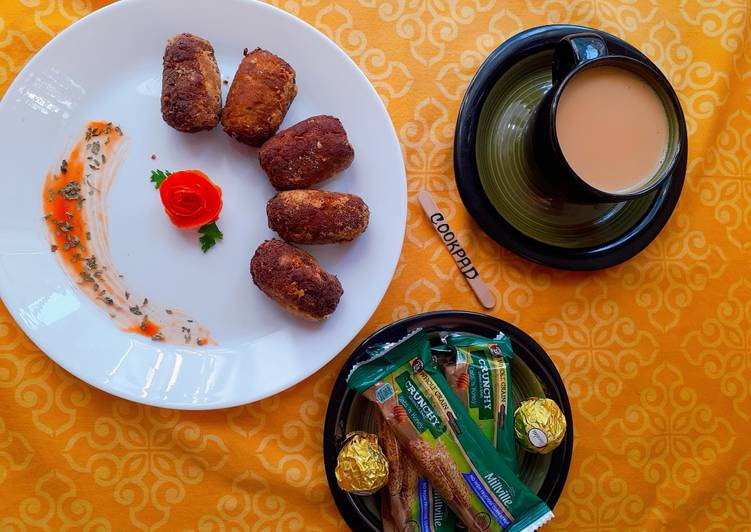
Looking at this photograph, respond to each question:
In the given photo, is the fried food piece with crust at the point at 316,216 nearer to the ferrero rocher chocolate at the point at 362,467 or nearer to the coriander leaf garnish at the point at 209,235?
the coriander leaf garnish at the point at 209,235

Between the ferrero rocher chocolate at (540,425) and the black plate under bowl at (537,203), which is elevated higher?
the black plate under bowl at (537,203)

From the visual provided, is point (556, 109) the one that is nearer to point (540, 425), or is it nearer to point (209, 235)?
point (540, 425)

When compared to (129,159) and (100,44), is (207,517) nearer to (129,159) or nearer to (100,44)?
(129,159)

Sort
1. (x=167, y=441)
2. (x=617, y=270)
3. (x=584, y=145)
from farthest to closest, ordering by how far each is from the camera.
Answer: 1. (x=617, y=270)
2. (x=167, y=441)
3. (x=584, y=145)

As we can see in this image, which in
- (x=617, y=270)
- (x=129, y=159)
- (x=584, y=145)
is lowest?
(x=617, y=270)

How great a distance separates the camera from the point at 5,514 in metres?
1.16

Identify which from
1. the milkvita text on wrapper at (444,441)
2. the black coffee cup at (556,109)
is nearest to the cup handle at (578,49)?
the black coffee cup at (556,109)

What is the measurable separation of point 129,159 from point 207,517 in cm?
74

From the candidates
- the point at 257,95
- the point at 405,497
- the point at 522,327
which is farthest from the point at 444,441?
the point at 257,95

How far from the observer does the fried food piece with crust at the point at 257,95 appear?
1082 millimetres

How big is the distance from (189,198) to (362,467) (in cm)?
59

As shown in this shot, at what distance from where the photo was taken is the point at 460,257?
122 cm

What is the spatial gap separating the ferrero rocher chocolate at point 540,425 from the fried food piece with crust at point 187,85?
818mm

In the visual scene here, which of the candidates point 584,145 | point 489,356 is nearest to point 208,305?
point 489,356
